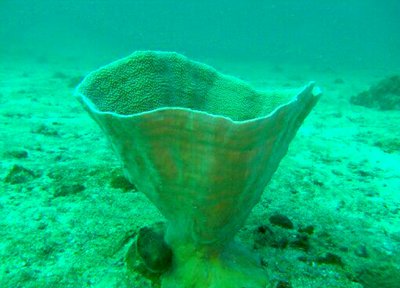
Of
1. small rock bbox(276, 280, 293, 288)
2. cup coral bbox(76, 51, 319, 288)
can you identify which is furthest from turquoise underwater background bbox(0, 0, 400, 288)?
cup coral bbox(76, 51, 319, 288)

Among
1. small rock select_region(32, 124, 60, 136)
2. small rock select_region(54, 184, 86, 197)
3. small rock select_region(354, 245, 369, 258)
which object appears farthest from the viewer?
small rock select_region(32, 124, 60, 136)

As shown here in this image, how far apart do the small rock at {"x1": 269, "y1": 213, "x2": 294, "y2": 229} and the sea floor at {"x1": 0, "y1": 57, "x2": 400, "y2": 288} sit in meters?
0.01

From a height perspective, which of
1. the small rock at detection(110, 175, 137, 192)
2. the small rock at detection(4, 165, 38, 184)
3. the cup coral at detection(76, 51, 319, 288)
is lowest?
the small rock at detection(4, 165, 38, 184)

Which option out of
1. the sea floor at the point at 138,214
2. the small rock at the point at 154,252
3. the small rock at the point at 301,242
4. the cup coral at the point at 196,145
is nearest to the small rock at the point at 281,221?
the sea floor at the point at 138,214

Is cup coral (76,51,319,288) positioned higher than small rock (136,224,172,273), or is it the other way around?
cup coral (76,51,319,288)

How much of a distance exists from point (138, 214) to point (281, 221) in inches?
58.2

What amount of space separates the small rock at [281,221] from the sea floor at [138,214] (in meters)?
0.01

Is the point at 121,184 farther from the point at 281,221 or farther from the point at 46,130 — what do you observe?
the point at 46,130

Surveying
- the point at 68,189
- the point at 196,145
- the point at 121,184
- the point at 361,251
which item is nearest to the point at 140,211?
the point at 121,184

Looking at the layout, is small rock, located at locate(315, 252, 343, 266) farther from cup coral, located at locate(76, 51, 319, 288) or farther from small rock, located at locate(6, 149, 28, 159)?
small rock, located at locate(6, 149, 28, 159)

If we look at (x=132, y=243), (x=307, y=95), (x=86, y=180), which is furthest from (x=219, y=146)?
(x=86, y=180)

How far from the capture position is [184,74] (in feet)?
9.29

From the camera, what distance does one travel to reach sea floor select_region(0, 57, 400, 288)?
100 inches

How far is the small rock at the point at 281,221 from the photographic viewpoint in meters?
3.20
